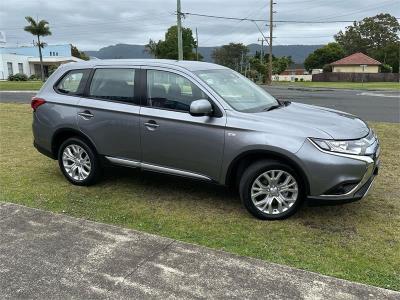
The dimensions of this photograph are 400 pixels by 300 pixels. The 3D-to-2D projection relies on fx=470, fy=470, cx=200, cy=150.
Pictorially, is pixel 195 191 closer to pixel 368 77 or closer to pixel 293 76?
pixel 368 77

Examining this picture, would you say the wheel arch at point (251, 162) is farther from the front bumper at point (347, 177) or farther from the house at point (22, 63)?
the house at point (22, 63)

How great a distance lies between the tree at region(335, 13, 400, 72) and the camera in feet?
288

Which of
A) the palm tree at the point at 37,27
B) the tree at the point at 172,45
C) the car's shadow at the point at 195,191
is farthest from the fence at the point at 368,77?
the car's shadow at the point at 195,191

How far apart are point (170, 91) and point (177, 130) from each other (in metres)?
0.51

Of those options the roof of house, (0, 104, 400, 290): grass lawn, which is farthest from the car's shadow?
the roof of house

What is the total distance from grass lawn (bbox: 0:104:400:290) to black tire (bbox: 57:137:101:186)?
102 mm

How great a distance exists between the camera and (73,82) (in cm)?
637

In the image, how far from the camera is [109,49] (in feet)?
646

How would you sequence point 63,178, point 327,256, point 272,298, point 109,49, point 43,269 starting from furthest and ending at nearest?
point 109,49, point 63,178, point 327,256, point 43,269, point 272,298

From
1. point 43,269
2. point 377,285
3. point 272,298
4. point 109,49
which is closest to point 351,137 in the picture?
point 377,285

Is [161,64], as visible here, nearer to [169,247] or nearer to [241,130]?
[241,130]

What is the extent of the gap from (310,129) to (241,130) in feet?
2.34

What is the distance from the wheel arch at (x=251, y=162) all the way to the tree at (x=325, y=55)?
93672 mm

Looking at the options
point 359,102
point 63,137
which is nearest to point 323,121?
point 63,137
